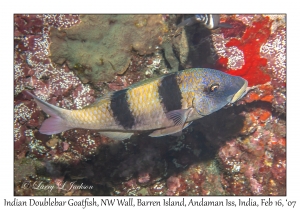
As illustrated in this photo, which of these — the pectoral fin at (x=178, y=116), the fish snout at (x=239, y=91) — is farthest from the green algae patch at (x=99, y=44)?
the fish snout at (x=239, y=91)

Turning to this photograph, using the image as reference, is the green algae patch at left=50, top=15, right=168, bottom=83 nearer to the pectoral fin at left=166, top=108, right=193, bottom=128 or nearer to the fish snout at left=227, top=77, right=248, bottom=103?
the pectoral fin at left=166, top=108, right=193, bottom=128

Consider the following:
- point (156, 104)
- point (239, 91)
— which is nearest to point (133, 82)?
point (156, 104)

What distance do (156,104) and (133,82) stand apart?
5.52ft

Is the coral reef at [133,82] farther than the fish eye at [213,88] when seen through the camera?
Yes

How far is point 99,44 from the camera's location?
400 centimetres

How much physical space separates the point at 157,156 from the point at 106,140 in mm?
1135

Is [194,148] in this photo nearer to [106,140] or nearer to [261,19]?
[106,140]

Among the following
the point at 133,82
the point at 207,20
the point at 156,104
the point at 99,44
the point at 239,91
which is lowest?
the point at 156,104

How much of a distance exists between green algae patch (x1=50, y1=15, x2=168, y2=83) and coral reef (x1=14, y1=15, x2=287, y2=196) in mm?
18

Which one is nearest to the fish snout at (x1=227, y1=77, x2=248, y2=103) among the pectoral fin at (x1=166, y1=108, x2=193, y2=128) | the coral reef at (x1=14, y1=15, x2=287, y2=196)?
the pectoral fin at (x1=166, y1=108, x2=193, y2=128)

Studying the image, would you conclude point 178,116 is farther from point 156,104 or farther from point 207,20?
point 207,20

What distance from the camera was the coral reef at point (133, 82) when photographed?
12.9 ft

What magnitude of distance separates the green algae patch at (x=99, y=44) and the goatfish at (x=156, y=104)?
4.78ft

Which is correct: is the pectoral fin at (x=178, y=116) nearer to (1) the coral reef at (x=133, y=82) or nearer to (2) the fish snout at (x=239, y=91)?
(2) the fish snout at (x=239, y=91)
